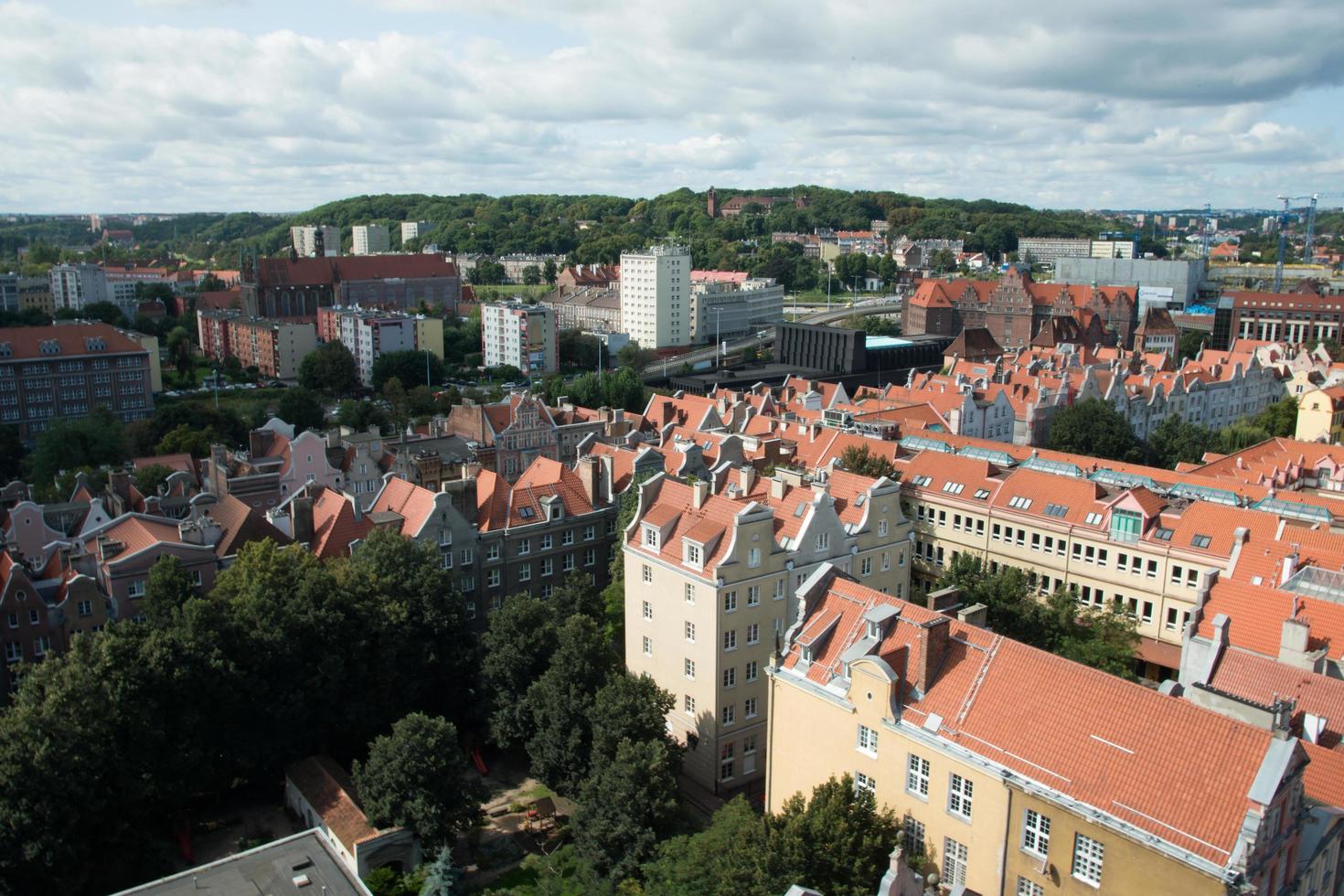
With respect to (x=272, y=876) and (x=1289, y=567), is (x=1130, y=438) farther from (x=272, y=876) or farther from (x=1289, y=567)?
(x=272, y=876)

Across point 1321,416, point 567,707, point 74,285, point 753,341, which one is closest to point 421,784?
point 567,707

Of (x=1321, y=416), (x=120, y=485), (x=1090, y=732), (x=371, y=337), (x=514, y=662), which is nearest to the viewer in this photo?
(x=1090, y=732)

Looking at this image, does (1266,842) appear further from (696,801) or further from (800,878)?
(696,801)

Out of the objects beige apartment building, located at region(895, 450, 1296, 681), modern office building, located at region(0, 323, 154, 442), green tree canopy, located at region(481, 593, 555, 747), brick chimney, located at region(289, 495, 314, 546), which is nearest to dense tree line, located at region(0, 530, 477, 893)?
green tree canopy, located at region(481, 593, 555, 747)

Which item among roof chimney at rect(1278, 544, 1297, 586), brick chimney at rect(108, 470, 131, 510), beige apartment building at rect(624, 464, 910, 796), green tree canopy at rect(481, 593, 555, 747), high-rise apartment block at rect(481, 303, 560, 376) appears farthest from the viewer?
high-rise apartment block at rect(481, 303, 560, 376)

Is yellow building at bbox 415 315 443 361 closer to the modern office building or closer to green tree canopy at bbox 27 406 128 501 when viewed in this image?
the modern office building

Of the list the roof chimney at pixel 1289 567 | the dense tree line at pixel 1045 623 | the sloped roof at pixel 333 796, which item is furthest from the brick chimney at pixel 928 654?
the sloped roof at pixel 333 796
